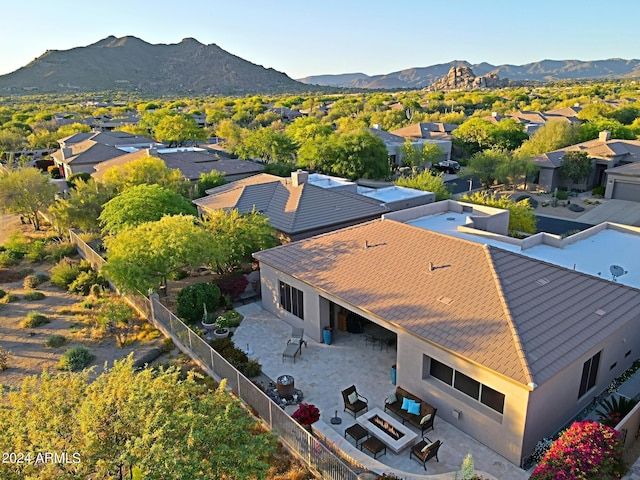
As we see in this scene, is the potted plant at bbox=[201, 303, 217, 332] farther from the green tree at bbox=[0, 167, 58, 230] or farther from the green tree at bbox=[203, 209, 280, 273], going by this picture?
the green tree at bbox=[0, 167, 58, 230]

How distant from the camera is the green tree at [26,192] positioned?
123 feet

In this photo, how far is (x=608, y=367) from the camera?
15.6m

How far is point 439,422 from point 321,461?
4.38 m

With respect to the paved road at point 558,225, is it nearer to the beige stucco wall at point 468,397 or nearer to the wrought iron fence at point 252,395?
the beige stucco wall at point 468,397

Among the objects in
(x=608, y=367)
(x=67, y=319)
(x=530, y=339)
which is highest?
(x=530, y=339)

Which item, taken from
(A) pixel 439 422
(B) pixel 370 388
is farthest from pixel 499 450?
(B) pixel 370 388

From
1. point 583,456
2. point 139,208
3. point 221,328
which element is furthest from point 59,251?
point 583,456

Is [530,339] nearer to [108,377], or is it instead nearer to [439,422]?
[439,422]

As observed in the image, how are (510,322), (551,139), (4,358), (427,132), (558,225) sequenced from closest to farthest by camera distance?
(510,322)
(4,358)
(558,225)
(551,139)
(427,132)

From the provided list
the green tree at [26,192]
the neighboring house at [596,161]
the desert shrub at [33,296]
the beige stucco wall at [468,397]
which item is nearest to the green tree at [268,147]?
the green tree at [26,192]

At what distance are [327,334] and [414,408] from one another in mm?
5640

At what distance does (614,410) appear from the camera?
14.3 m

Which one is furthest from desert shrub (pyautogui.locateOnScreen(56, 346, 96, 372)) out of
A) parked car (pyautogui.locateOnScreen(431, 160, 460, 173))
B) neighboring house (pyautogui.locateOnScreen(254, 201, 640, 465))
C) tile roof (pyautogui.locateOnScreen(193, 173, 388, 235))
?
parked car (pyautogui.locateOnScreen(431, 160, 460, 173))

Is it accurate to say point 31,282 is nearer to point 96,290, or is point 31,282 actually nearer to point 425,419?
point 96,290
